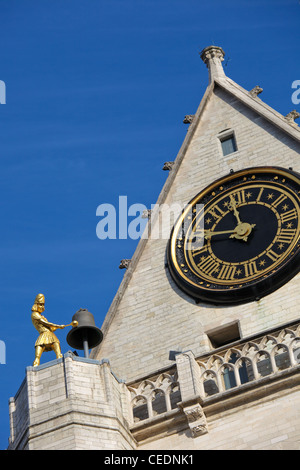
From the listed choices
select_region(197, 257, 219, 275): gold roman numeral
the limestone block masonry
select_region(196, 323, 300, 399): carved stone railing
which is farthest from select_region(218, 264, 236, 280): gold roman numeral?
the limestone block masonry

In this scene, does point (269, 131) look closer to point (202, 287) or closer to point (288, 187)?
point (288, 187)

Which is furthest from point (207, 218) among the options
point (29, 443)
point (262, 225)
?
point (29, 443)

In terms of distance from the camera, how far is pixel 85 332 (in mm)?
25000

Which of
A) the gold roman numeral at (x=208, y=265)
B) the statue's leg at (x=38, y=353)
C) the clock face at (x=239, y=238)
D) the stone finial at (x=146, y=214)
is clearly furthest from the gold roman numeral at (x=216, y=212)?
the statue's leg at (x=38, y=353)

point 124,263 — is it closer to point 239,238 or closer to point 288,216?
point 239,238

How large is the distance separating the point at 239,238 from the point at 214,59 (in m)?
5.28

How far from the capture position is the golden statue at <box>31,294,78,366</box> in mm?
24641

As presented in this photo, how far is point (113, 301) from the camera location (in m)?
27.4

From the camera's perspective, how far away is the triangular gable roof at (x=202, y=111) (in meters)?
27.6

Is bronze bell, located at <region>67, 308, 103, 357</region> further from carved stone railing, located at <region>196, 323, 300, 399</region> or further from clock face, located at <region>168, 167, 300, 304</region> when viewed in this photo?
clock face, located at <region>168, 167, 300, 304</region>

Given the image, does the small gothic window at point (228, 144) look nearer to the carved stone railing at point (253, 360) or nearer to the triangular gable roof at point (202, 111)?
the triangular gable roof at point (202, 111)

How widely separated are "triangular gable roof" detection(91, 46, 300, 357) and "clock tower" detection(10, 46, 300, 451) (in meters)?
0.02

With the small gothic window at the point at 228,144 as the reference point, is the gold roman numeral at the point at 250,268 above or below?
below

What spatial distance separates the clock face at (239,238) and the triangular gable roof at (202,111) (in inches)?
31.5
